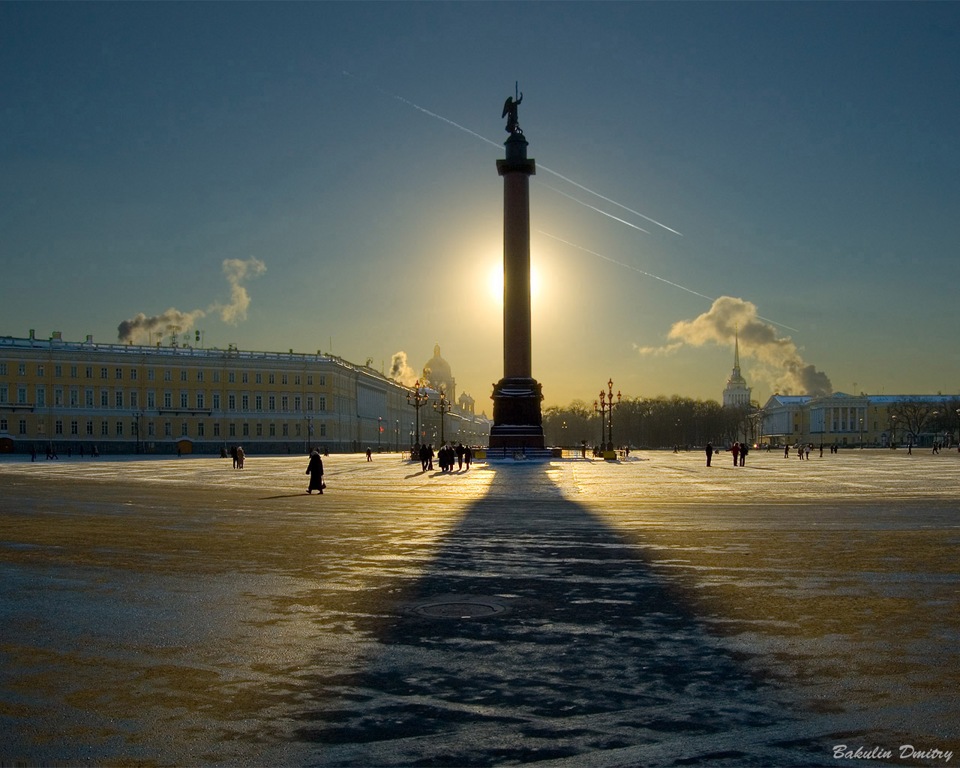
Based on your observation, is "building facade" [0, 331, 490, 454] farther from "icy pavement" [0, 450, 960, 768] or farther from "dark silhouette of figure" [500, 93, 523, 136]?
"icy pavement" [0, 450, 960, 768]

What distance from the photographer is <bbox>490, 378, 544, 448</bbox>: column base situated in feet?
200

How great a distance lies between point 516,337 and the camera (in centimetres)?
6159

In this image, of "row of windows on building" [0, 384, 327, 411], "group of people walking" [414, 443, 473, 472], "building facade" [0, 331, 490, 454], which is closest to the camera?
"group of people walking" [414, 443, 473, 472]

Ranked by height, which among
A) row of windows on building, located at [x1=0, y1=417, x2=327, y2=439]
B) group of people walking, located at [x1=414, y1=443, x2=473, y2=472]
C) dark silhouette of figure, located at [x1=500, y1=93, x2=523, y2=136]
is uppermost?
dark silhouette of figure, located at [x1=500, y1=93, x2=523, y2=136]

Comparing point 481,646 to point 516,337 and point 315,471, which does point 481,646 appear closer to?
point 315,471

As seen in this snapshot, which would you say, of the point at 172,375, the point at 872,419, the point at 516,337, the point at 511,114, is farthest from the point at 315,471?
the point at 872,419

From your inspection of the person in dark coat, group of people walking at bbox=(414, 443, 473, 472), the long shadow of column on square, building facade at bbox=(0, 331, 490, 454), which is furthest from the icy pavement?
building facade at bbox=(0, 331, 490, 454)

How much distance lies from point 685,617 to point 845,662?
6.27 ft

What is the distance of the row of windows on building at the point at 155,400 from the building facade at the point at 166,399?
11cm

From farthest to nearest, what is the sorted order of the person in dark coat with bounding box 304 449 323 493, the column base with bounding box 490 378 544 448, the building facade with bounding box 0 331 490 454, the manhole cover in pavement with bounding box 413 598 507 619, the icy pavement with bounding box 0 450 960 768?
the building facade with bounding box 0 331 490 454 → the column base with bounding box 490 378 544 448 → the person in dark coat with bounding box 304 449 323 493 → the manhole cover in pavement with bounding box 413 598 507 619 → the icy pavement with bounding box 0 450 960 768

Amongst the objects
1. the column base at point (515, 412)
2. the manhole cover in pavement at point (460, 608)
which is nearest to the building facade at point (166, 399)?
the column base at point (515, 412)

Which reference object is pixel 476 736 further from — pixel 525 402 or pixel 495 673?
pixel 525 402

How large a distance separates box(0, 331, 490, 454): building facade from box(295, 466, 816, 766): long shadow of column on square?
90.7 metres

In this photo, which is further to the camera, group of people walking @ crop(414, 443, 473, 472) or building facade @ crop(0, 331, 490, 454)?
building facade @ crop(0, 331, 490, 454)
